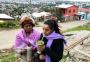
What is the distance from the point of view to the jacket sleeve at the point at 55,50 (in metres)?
3.69

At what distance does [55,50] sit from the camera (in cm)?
371

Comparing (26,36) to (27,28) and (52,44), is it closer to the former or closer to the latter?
(27,28)

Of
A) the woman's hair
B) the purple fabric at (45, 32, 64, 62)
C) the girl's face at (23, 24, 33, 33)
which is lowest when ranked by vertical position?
the purple fabric at (45, 32, 64, 62)

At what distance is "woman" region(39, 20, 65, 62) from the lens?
12.1 ft

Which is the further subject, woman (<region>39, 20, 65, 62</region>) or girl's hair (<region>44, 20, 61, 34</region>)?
girl's hair (<region>44, 20, 61, 34</region>)

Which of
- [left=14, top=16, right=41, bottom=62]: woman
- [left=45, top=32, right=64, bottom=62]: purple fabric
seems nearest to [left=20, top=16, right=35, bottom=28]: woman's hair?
[left=14, top=16, right=41, bottom=62]: woman

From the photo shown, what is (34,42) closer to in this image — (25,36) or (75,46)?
(25,36)

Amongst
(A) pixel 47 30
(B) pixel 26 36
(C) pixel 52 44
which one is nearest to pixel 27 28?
(B) pixel 26 36

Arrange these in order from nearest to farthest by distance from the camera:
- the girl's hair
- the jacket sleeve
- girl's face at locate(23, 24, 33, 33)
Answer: the jacket sleeve < the girl's hair < girl's face at locate(23, 24, 33, 33)

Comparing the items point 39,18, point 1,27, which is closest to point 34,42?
point 1,27

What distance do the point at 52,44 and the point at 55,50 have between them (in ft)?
0.27

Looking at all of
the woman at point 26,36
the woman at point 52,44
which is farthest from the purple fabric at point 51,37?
the woman at point 26,36

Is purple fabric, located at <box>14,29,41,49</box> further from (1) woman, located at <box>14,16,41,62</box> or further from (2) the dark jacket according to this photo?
(2) the dark jacket

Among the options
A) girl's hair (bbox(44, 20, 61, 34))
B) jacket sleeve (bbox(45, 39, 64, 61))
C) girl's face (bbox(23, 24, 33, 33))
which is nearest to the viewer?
jacket sleeve (bbox(45, 39, 64, 61))
